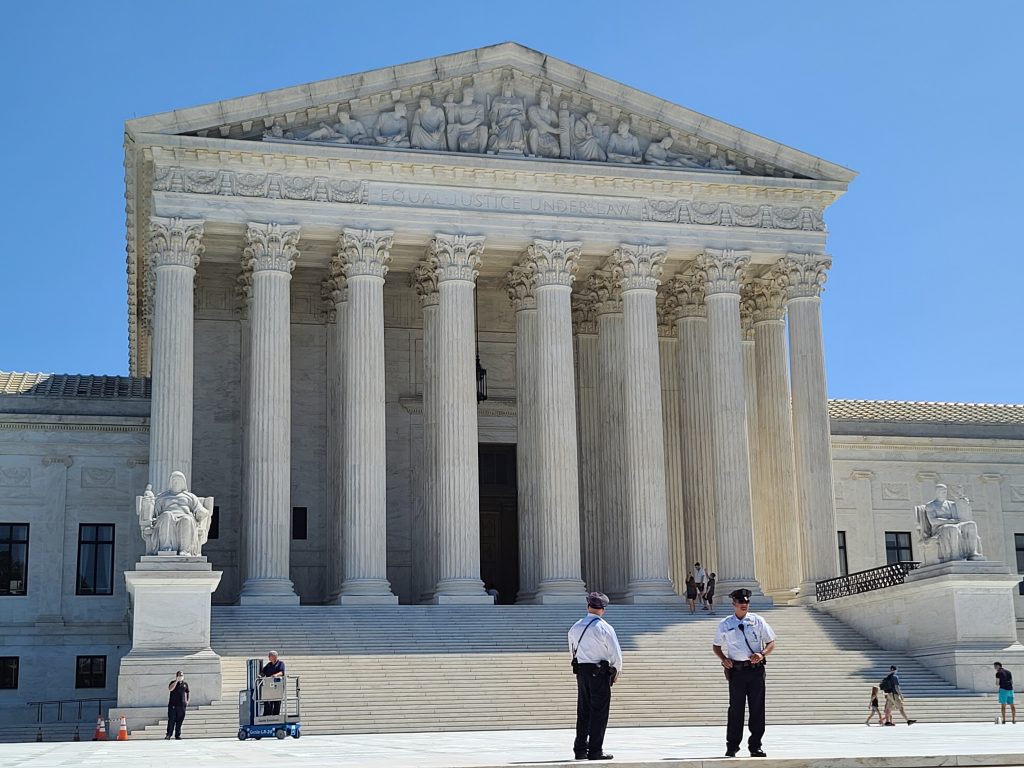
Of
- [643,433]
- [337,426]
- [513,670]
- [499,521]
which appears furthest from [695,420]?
[513,670]

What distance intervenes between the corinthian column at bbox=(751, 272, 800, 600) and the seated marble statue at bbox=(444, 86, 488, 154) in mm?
11632

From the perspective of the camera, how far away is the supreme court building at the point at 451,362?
149ft

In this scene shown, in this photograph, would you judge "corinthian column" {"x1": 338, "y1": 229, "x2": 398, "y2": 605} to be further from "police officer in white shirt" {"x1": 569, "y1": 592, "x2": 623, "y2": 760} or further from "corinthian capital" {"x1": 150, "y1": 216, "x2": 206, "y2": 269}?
"police officer in white shirt" {"x1": 569, "y1": 592, "x2": 623, "y2": 760}

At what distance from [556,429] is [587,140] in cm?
996

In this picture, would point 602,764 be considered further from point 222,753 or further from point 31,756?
point 31,756

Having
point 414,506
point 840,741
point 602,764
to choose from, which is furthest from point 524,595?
point 602,764

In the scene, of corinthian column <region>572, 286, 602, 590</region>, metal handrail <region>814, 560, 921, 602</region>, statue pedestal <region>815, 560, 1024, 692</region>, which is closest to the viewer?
statue pedestal <region>815, 560, 1024, 692</region>

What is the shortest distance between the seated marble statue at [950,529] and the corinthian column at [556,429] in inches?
436

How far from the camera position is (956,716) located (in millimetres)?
34969

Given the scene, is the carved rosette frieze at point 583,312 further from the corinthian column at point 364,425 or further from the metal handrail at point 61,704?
the metal handrail at point 61,704

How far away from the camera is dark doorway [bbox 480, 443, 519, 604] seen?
53.1m

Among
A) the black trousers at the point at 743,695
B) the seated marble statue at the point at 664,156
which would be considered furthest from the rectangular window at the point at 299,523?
the black trousers at the point at 743,695

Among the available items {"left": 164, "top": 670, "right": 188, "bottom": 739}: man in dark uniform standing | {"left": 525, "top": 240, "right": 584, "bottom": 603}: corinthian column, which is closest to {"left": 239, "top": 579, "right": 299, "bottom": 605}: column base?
{"left": 525, "top": 240, "right": 584, "bottom": 603}: corinthian column

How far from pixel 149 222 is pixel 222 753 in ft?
92.8
